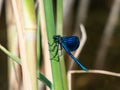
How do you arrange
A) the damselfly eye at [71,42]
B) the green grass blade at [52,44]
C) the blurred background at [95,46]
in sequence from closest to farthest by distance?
the green grass blade at [52,44] → the damselfly eye at [71,42] → the blurred background at [95,46]

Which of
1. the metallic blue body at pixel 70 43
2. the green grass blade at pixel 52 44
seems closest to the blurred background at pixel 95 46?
the metallic blue body at pixel 70 43

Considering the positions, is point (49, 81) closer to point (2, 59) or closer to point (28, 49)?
point (28, 49)

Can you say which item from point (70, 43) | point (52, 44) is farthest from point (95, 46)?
point (52, 44)

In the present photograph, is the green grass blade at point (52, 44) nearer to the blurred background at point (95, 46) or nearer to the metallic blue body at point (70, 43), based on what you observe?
the metallic blue body at point (70, 43)

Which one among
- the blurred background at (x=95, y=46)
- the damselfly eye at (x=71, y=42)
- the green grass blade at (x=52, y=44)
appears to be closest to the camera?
the green grass blade at (x=52, y=44)

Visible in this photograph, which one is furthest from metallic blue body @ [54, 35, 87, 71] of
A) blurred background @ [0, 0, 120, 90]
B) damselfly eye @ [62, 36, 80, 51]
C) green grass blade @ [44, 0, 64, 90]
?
blurred background @ [0, 0, 120, 90]

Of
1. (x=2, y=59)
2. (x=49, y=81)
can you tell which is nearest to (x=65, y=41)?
(x=49, y=81)

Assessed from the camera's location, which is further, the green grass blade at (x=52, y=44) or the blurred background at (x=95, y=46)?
the blurred background at (x=95, y=46)
